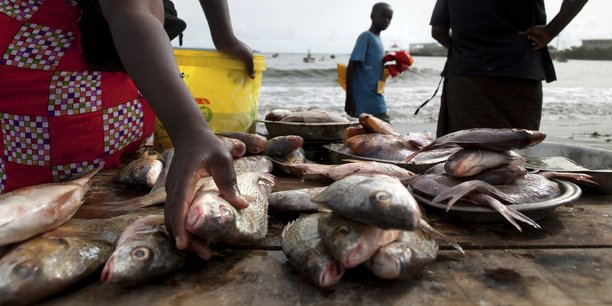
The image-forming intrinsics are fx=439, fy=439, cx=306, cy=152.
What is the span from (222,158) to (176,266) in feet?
1.36

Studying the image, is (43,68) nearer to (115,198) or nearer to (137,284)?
(115,198)

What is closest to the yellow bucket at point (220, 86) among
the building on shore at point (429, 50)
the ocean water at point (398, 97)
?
the ocean water at point (398, 97)

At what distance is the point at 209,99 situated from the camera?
344 centimetres

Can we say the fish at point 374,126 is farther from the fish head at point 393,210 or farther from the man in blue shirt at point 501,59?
the fish head at point 393,210

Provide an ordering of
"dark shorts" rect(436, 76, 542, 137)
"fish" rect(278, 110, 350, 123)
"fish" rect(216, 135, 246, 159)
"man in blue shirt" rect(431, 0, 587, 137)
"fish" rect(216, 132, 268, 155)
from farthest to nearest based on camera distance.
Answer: "dark shorts" rect(436, 76, 542, 137) → "man in blue shirt" rect(431, 0, 587, 137) → "fish" rect(278, 110, 350, 123) → "fish" rect(216, 132, 268, 155) → "fish" rect(216, 135, 246, 159)

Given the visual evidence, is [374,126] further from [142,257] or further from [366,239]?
[142,257]

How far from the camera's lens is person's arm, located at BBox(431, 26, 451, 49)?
192 inches

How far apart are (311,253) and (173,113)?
748mm

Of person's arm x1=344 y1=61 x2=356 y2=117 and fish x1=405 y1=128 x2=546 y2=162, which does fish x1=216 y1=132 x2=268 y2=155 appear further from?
person's arm x1=344 y1=61 x2=356 y2=117

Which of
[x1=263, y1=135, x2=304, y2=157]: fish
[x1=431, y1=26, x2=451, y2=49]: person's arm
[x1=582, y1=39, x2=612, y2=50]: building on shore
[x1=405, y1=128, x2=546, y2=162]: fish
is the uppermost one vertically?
Result: [x1=582, y1=39, x2=612, y2=50]: building on shore

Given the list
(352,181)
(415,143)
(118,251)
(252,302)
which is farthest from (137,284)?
(415,143)

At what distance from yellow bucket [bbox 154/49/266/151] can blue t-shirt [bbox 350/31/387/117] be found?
4.26 metres

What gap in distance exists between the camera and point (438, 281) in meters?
1.52

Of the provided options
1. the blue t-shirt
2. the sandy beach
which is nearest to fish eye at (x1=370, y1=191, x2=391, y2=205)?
the blue t-shirt
